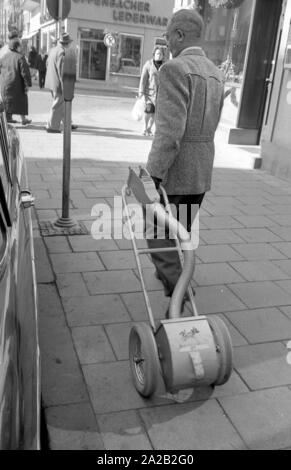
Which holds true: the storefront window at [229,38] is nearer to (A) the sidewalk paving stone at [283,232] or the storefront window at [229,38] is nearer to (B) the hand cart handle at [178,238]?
(A) the sidewalk paving stone at [283,232]

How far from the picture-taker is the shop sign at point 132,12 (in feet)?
89.5

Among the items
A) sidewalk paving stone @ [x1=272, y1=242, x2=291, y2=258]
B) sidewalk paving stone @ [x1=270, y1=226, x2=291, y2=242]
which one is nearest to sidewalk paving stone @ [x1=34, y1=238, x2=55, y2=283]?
sidewalk paving stone @ [x1=272, y1=242, x2=291, y2=258]

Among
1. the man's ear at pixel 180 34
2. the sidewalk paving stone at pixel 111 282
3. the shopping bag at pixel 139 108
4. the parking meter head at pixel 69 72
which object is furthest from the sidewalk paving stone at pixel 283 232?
the shopping bag at pixel 139 108

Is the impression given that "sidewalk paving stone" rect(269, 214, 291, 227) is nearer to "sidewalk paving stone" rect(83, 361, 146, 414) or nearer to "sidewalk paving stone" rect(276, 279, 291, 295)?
"sidewalk paving stone" rect(276, 279, 291, 295)

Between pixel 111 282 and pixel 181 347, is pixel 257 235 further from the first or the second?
pixel 181 347

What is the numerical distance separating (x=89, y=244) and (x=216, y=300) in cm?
147

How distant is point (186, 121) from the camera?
3.21 meters

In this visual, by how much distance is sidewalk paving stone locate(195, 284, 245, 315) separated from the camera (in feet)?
12.3

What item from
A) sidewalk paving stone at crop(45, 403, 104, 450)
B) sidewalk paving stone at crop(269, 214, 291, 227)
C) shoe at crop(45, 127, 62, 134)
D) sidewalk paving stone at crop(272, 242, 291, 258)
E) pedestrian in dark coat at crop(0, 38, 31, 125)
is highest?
pedestrian in dark coat at crop(0, 38, 31, 125)

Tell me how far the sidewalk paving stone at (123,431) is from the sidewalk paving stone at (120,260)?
1844mm

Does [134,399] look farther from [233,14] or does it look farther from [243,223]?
[233,14]

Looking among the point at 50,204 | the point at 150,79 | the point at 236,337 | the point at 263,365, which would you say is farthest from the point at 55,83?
the point at 263,365

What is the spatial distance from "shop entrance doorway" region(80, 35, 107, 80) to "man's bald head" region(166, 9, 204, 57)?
2603cm

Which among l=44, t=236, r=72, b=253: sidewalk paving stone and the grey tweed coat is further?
l=44, t=236, r=72, b=253: sidewalk paving stone
